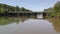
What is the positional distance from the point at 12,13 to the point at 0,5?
371 inches

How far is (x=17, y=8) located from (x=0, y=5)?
9.83 metres

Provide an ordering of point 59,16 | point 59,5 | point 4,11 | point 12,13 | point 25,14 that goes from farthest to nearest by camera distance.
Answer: point 25,14 < point 12,13 < point 4,11 < point 59,5 < point 59,16

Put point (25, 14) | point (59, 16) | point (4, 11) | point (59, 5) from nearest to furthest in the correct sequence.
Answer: point (59, 16) → point (59, 5) → point (4, 11) → point (25, 14)

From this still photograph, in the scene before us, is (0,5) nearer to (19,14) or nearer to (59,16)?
(19,14)

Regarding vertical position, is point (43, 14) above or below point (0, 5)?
below

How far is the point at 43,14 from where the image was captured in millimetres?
75812

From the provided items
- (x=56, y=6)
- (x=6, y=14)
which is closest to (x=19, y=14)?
(x=6, y=14)

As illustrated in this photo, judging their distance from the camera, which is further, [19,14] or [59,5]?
[19,14]

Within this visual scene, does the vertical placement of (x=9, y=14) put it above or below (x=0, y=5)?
below

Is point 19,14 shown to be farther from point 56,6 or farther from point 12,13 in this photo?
point 56,6

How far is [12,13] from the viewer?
79.3 meters

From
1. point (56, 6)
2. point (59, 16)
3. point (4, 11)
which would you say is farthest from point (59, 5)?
point (4, 11)

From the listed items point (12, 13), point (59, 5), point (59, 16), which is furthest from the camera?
point (12, 13)

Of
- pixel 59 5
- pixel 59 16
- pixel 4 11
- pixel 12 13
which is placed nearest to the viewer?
pixel 59 16
